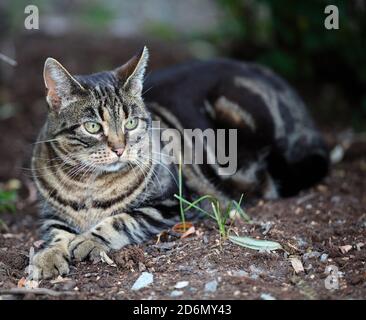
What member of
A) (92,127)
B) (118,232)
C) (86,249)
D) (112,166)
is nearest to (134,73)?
(92,127)

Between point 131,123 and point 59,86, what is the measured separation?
1.38 ft

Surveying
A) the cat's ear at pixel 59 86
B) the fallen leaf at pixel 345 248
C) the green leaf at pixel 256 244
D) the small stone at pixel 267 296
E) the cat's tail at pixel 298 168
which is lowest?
the small stone at pixel 267 296

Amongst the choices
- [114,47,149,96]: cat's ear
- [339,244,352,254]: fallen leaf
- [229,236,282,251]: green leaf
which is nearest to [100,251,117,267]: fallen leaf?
[229,236,282,251]: green leaf

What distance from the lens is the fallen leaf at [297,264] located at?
9.28ft

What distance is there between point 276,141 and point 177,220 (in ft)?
3.56

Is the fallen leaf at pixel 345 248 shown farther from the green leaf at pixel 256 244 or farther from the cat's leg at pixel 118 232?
the cat's leg at pixel 118 232

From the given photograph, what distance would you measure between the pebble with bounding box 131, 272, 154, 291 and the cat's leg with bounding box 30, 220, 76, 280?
38 centimetres

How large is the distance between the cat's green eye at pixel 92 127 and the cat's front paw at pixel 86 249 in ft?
1.82

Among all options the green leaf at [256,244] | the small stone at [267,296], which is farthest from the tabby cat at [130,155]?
the small stone at [267,296]

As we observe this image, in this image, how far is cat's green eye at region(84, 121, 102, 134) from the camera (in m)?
3.15

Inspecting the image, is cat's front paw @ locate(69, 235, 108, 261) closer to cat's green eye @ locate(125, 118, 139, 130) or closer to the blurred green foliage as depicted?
cat's green eye @ locate(125, 118, 139, 130)

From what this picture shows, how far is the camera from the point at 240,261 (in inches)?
114

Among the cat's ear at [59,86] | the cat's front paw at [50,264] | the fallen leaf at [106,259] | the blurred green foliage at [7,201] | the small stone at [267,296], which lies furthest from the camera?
the blurred green foliage at [7,201]

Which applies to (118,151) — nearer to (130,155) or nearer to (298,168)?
(130,155)
